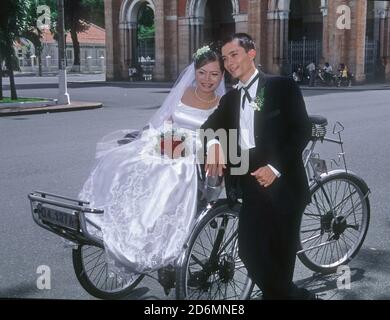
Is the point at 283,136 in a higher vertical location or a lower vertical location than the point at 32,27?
lower

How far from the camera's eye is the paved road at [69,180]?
3977mm

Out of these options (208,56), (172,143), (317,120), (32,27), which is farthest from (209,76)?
(32,27)

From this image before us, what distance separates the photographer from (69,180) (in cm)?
744

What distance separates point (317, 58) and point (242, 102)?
31859mm

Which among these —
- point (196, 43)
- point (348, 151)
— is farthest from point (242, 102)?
point (196, 43)

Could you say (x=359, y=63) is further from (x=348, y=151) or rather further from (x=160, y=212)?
(x=160, y=212)

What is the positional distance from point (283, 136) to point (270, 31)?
3102cm

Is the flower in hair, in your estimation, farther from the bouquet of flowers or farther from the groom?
the bouquet of flowers

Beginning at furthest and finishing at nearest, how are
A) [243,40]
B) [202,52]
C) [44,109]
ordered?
1. [44,109]
2. [202,52]
3. [243,40]

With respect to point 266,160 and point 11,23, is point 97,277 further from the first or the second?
point 11,23

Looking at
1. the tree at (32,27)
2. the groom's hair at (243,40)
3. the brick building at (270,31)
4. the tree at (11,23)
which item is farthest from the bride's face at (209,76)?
the brick building at (270,31)

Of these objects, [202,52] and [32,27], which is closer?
[202,52]
